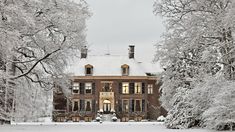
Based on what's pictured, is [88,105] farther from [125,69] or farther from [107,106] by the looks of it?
[125,69]

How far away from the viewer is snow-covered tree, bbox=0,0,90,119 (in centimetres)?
2160

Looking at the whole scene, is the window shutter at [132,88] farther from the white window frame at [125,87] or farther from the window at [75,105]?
the window at [75,105]

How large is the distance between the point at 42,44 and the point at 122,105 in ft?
127

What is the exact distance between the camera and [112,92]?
63.9 meters

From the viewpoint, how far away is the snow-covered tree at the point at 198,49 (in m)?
20.1

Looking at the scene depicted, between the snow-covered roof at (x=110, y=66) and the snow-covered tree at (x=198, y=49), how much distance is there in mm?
36568

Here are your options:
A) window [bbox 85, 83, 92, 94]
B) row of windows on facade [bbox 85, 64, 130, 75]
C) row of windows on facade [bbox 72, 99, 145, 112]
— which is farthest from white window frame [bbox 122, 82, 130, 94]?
window [bbox 85, 83, 92, 94]

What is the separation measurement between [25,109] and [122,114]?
1287 inches

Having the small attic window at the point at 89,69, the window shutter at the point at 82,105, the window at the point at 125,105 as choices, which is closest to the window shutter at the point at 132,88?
the window at the point at 125,105

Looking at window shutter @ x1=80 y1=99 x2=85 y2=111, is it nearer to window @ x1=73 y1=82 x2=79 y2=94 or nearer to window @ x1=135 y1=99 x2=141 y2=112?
window @ x1=73 y1=82 x2=79 y2=94

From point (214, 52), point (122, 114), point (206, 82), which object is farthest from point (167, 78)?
point (122, 114)

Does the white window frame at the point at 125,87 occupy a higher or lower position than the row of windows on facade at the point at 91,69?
lower

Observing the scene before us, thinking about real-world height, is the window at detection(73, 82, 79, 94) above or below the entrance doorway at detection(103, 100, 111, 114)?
above

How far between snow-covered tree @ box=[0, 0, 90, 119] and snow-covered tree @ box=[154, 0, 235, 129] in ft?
15.5
